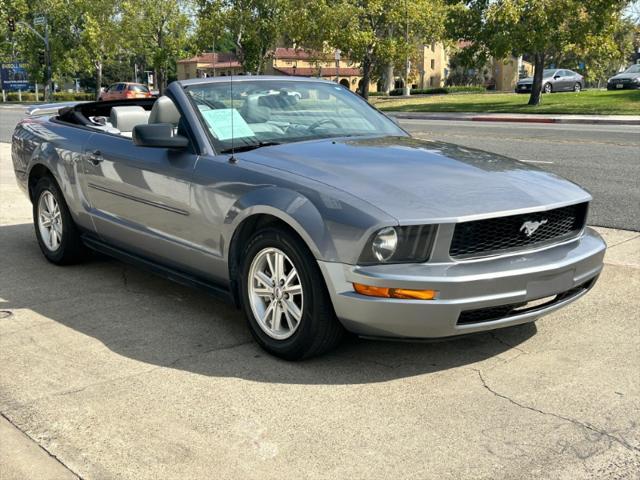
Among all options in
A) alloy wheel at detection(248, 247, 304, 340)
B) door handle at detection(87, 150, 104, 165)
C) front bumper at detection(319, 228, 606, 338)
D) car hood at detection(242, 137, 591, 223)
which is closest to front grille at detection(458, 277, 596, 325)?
front bumper at detection(319, 228, 606, 338)

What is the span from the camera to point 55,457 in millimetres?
3029

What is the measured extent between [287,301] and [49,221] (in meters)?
3.02

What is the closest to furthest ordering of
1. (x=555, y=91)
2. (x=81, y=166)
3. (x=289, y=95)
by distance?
(x=289, y=95)
(x=81, y=166)
(x=555, y=91)

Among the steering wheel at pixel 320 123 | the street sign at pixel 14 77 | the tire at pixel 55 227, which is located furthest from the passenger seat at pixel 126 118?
the street sign at pixel 14 77

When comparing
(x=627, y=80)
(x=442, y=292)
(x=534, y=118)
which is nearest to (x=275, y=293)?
(x=442, y=292)

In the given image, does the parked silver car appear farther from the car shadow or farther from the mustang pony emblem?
the mustang pony emblem

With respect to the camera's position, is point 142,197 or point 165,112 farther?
point 165,112

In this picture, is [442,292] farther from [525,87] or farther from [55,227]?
[525,87]

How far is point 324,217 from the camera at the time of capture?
12.0ft

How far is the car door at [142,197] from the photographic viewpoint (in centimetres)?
454

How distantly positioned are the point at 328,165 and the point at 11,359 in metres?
2.02

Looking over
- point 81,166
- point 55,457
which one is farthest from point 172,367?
point 81,166

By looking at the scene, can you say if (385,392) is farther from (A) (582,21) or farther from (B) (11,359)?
(A) (582,21)

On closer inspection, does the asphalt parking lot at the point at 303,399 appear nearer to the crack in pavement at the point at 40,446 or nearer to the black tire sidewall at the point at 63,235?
the crack in pavement at the point at 40,446
